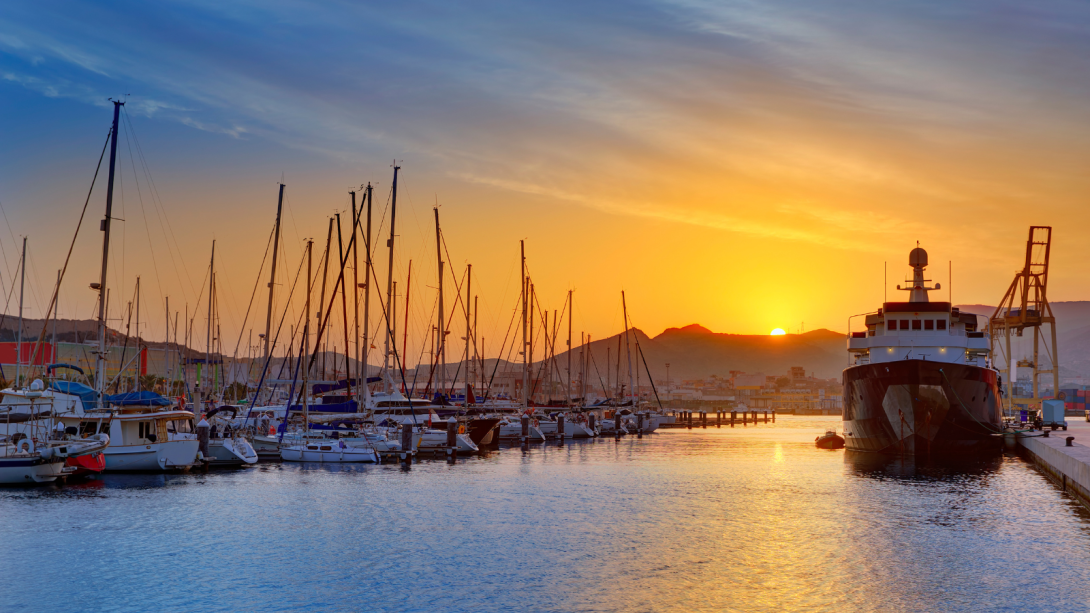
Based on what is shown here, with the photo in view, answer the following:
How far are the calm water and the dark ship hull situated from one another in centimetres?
636

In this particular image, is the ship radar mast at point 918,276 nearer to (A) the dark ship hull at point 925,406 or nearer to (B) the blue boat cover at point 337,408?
(A) the dark ship hull at point 925,406

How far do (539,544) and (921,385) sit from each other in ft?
108

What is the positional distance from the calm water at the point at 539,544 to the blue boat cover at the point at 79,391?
5016 millimetres

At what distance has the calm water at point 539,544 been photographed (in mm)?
22406

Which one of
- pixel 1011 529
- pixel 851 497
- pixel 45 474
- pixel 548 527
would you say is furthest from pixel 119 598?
pixel 851 497

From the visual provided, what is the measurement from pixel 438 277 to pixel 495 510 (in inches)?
1648

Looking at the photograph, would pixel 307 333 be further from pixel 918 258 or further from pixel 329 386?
pixel 918 258

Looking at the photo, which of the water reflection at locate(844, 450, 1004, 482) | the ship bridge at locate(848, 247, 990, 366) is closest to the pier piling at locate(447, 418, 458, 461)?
the water reflection at locate(844, 450, 1004, 482)

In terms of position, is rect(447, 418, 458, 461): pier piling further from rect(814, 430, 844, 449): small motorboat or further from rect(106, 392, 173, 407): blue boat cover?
rect(814, 430, 844, 449): small motorboat

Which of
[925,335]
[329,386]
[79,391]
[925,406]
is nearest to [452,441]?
[329,386]

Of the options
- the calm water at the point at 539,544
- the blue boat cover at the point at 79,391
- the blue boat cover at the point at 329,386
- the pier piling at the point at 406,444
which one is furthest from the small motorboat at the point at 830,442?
the blue boat cover at the point at 79,391

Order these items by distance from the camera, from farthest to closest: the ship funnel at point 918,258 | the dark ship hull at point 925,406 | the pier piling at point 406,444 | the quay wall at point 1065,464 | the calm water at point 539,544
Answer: the ship funnel at point 918,258 < the pier piling at point 406,444 < the dark ship hull at point 925,406 < the quay wall at point 1065,464 < the calm water at point 539,544

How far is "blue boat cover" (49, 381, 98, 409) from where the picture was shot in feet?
155

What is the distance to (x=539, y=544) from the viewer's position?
2950 cm
